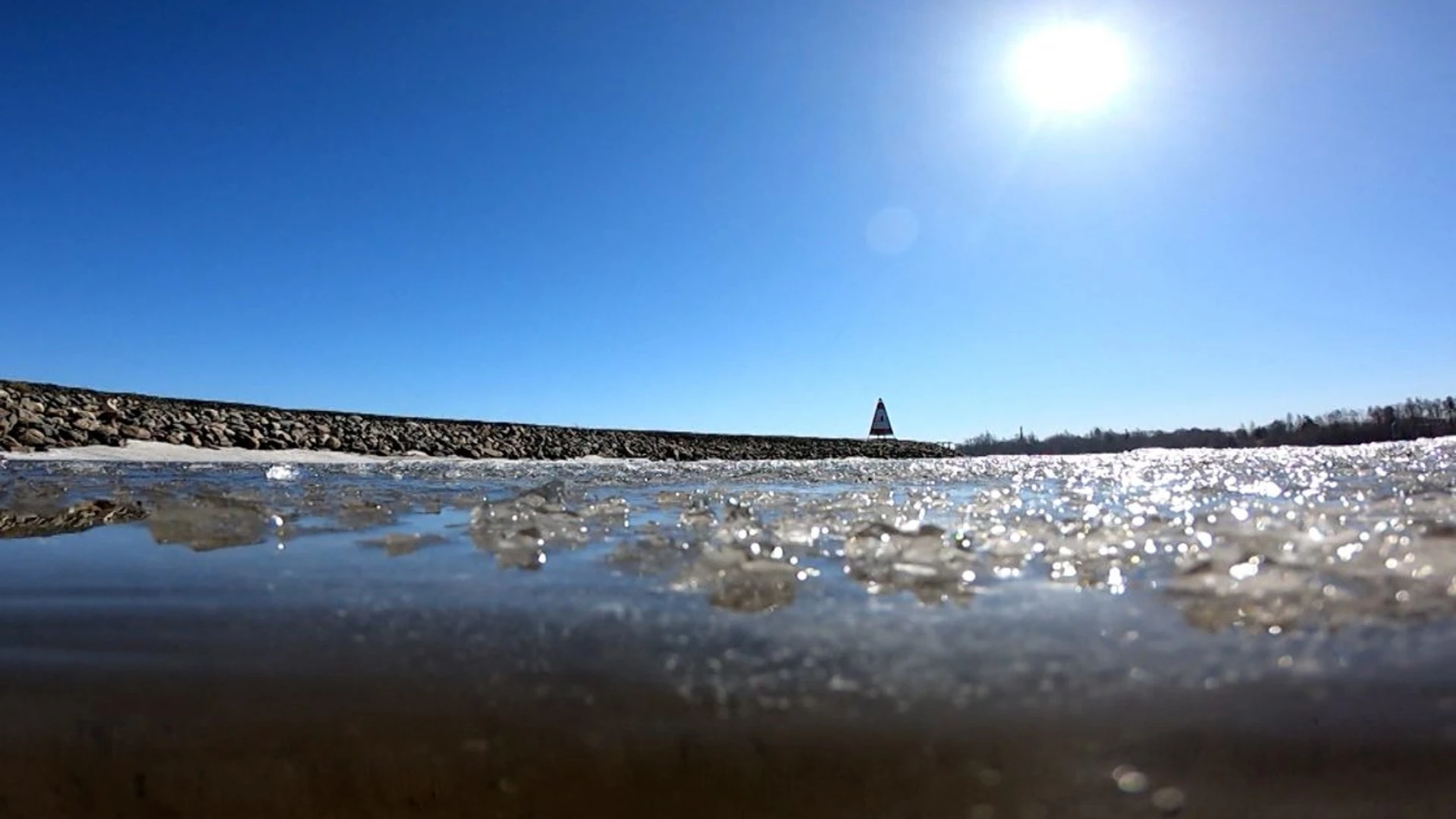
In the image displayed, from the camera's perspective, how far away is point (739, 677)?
4.23 feet

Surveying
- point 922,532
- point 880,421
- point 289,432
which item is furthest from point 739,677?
point 880,421

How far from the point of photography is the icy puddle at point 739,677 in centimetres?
93

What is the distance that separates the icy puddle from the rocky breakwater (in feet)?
50.9

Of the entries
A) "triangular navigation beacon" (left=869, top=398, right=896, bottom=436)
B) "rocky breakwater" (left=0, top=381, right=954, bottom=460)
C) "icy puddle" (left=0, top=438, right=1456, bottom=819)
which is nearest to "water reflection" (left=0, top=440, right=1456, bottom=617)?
"icy puddle" (left=0, top=438, right=1456, bottom=819)

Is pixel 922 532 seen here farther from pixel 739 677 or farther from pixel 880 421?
pixel 880 421

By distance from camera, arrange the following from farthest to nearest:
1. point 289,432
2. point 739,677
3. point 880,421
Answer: point 880,421
point 289,432
point 739,677

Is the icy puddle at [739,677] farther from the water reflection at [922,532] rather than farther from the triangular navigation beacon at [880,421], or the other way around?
the triangular navigation beacon at [880,421]

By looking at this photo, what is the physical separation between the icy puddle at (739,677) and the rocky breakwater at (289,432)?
1550 centimetres

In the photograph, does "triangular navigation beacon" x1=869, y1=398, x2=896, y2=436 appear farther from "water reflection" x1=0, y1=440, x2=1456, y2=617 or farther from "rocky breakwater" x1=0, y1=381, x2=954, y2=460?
"water reflection" x1=0, y1=440, x2=1456, y2=617

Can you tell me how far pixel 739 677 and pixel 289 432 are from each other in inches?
813

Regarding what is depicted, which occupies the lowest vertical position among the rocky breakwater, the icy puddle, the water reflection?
the icy puddle

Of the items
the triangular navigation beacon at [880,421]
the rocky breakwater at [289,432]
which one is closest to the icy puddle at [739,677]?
the rocky breakwater at [289,432]

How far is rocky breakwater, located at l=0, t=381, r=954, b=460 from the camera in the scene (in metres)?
14.6

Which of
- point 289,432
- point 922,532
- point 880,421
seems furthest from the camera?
point 880,421
